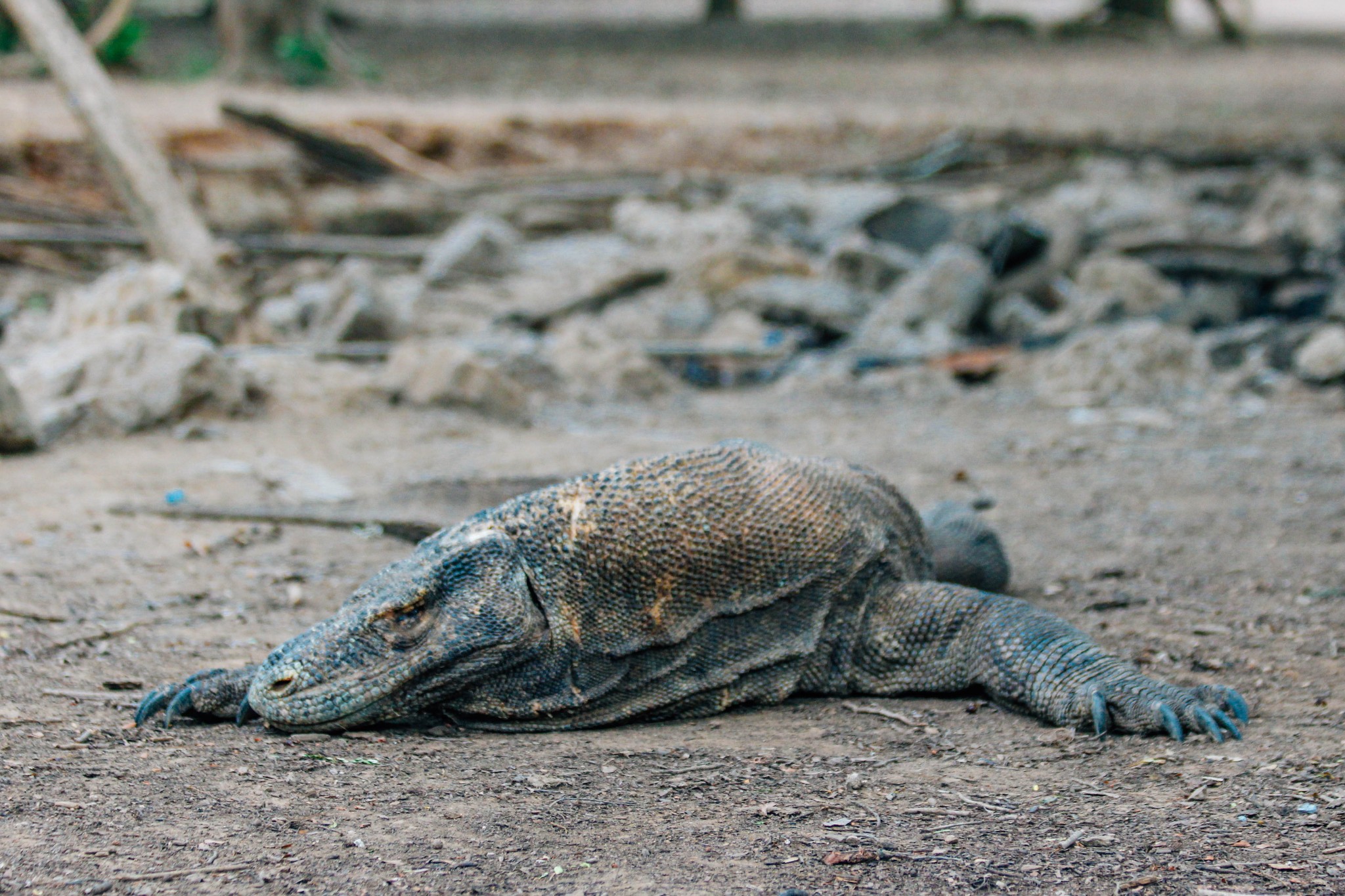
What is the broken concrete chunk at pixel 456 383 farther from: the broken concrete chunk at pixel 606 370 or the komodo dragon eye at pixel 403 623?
the komodo dragon eye at pixel 403 623

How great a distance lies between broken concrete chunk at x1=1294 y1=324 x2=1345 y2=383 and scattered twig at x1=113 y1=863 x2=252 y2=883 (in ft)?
20.2

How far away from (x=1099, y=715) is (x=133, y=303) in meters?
5.24

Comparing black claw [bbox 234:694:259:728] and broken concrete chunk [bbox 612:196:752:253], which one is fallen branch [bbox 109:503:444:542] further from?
broken concrete chunk [bbox 612:196:752:253]

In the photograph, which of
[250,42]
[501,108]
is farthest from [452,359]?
[250,42]

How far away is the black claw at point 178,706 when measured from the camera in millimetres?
2455

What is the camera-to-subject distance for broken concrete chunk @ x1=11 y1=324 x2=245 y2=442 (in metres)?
5.06

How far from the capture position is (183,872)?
1.85 meters

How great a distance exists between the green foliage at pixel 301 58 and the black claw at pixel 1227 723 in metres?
12.3

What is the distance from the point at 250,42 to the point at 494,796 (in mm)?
12287

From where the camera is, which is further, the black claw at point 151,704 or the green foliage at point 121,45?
the green foliage at point 121,45

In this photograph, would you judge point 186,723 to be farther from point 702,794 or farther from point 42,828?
point 702,794

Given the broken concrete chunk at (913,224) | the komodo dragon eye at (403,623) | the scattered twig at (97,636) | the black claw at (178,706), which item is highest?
the komodo dragon eye at (403,623)

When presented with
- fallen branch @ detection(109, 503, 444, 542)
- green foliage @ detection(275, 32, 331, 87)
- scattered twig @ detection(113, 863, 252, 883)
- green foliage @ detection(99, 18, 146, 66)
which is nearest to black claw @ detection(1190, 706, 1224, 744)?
scattered twig @ detection(113, 863, 252, 883)

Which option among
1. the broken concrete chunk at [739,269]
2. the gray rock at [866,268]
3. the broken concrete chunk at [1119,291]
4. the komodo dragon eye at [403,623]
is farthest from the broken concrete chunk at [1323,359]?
the komodo dragon eye at [403,623]
